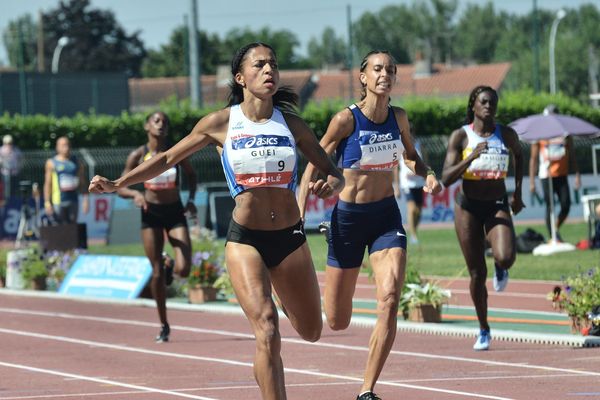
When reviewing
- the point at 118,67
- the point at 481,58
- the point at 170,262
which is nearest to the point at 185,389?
the point at 170,262

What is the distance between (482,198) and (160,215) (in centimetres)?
334

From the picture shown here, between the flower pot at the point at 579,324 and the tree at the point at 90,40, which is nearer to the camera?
the flower pot at the point at 579,324

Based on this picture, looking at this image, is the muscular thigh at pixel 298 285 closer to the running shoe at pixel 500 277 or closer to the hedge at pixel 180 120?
the running shoe at pixel 500 277

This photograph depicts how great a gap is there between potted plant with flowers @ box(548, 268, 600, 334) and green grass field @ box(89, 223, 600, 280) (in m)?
2.69

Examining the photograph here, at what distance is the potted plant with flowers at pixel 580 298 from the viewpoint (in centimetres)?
1259

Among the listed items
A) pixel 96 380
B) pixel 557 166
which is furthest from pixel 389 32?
pixel 96 380

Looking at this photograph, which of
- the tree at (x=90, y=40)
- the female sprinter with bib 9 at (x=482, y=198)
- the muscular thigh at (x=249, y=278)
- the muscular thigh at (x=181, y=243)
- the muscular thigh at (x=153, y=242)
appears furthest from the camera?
the tree at (x=90, y=40)

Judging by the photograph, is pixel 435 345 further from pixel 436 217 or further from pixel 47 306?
pixel 436 217

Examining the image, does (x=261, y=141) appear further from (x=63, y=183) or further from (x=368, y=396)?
(x=63, y=183)

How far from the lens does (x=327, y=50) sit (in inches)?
6875

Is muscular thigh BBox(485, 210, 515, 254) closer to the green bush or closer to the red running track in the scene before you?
the red running track

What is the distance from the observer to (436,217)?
113 feet

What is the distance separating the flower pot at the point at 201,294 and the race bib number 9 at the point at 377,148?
8194mm

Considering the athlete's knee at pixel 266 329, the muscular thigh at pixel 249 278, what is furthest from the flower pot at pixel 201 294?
the athlete's knee at pixel 266 329
